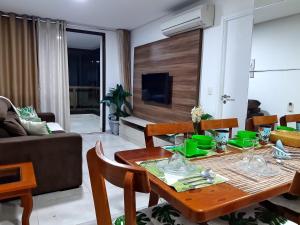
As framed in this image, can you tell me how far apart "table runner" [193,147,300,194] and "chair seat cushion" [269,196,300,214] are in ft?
0.82

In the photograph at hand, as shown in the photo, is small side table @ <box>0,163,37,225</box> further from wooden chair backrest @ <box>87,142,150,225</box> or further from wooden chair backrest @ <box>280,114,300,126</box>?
wooden chair backrest @ <box>280,114,300,126</box>

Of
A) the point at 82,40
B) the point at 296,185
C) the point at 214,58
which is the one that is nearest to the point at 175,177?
the point at 296,185

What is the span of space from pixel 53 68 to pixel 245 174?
442cm

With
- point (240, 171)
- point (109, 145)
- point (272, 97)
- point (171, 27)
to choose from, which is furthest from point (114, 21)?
point (240, 171)

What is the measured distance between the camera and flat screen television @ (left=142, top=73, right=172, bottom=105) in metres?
3.92

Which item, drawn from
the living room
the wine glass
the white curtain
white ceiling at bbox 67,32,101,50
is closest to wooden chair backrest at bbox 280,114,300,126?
the living room

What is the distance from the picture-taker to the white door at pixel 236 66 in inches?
107

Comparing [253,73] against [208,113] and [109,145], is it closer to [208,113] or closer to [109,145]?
[208,113]

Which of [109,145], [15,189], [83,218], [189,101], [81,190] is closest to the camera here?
[15,189]

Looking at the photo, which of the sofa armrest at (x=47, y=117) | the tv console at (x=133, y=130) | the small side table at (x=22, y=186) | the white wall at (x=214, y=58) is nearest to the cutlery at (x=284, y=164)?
the small side table at (x=22, y=186)

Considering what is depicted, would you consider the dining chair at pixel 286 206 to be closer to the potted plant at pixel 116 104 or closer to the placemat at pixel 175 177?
the placemat at pixel 175 177

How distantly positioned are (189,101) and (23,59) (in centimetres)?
322

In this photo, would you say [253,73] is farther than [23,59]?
A: No

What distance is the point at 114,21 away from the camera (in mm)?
4496
